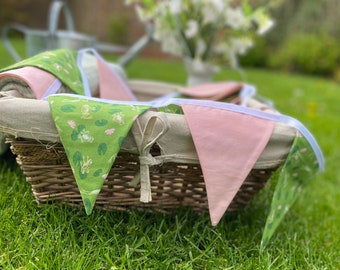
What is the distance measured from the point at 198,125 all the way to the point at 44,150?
0.98ft

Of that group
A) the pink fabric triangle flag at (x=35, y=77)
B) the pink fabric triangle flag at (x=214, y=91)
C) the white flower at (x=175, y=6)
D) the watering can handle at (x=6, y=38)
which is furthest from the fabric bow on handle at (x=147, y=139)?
the white flower at (x=175, y=6)

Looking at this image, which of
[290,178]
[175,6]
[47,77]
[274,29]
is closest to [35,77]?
[47,77]

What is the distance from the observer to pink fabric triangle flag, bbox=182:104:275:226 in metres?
0.87

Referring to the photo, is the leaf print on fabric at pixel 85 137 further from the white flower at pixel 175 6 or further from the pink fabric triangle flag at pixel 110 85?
the white flower at pixel 175 6

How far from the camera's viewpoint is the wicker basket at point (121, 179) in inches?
34.5

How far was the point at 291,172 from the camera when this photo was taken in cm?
98

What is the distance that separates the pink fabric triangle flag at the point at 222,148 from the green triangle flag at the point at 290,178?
81 millimetres

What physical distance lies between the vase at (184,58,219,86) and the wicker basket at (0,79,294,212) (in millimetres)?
862

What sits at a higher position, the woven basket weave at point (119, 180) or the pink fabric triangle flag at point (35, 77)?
the pink fabric triangle flag at point (35, 77)

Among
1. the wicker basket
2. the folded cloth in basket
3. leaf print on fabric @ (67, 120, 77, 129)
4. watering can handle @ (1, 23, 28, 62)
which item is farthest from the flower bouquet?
leaf print on fabric @ (67, 120, 77, 129)

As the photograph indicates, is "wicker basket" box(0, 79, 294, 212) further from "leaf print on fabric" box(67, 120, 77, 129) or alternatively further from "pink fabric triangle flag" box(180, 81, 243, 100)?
"pink fabric triangle flag" box(180, 81, 243, 100)

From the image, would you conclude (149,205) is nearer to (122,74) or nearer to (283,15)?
(122,74)

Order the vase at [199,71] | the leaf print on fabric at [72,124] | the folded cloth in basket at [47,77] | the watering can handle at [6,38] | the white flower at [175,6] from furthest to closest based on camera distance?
the vase at [199,71]
the white flower at [175,6]
the watering can handle at [6,38]
the folded cloth in basket at [47,77]
the leaf print on fabric at [72,124]

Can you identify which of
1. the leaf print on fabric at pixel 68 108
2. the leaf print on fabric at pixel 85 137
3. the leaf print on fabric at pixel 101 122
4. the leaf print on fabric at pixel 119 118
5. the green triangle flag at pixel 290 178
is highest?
the leaf print on fabric at pixel 68 108
